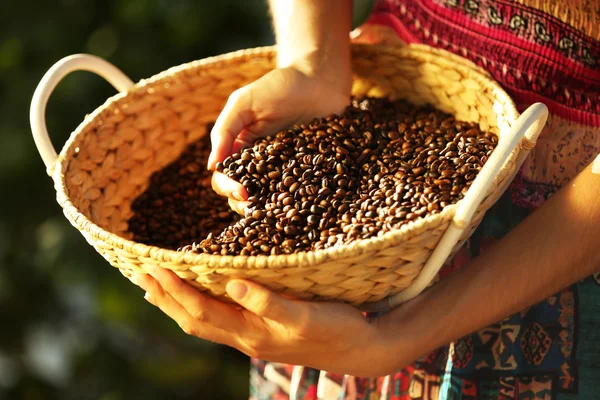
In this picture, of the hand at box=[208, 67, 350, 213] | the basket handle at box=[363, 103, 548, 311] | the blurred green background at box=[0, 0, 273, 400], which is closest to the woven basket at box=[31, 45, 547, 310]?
the basket handle at box=[363, 103, 548, 311]

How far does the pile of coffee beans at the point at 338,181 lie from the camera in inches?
43.8

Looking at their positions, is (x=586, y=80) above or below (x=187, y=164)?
above

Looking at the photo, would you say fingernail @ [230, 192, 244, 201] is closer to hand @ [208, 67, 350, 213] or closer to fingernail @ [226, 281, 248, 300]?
hand @ [208, 67, 350, 213]

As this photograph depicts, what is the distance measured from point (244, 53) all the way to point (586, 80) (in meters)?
0.65

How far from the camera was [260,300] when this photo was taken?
963 millimetres

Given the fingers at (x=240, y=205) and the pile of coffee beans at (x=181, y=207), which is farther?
the pile of coffee beans at (x=181, y=207)

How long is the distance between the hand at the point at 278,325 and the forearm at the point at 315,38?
54cm

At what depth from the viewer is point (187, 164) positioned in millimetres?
1526

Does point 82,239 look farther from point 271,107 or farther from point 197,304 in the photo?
point 197,304

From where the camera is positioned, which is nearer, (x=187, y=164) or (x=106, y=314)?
(x=187, y=164)

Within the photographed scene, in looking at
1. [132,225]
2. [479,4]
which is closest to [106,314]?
[132,225]

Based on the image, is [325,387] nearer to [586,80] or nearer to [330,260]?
[330,260]

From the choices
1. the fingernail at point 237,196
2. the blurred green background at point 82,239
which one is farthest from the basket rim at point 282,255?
the blurred green background at point 82,239

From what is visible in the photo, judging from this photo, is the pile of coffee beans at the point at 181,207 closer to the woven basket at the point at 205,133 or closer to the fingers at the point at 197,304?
the woven basket at the point at 205,133
